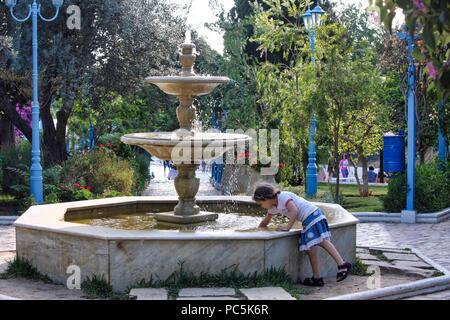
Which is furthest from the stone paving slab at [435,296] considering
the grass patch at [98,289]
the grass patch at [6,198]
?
the grass patch at [6,198]

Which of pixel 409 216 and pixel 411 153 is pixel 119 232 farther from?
pixel 411 153

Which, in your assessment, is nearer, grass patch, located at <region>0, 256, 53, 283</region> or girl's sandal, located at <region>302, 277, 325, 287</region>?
girl's sandal, located at <region>302, 277, 325, 287</region>

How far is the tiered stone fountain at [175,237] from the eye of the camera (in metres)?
7.65

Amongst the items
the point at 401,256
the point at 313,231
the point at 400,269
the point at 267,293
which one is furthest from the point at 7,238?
the point at 400,269

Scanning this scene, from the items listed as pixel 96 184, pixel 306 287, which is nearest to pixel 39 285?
pixel 306 287

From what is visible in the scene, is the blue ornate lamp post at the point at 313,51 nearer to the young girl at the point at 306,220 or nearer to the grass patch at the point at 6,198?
the grass patch at the point at 6,198

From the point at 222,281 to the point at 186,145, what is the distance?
1.88 meters

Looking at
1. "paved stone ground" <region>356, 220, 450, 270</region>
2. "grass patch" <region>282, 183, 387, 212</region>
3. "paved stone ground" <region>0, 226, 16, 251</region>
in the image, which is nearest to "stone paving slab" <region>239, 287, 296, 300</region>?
"paved stone ground" <region>356, 220, 450, 270</region>

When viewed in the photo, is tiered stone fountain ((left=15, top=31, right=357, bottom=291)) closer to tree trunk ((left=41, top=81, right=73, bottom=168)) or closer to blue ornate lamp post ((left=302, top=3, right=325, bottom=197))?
blue ornate lamp post ((left=302, top=3, right=325, bottom=197))

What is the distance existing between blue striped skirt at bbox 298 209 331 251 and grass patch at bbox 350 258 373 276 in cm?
108

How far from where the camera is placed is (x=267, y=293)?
7.23m

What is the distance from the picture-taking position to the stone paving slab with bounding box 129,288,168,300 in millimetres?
7125

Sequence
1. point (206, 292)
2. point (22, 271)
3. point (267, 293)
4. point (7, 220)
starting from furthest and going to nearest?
point (7, 220) < point (22, 271) < point (206, 292) < point (267, 293)
